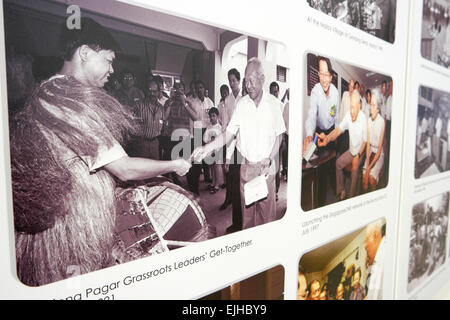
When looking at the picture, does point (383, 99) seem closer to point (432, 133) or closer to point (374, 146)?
point (374, 146)

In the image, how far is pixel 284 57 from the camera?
820 mm

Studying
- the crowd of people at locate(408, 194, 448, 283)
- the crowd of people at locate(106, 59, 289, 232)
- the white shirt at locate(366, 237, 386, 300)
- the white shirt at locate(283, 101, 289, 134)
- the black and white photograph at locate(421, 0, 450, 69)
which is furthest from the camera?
the crowd of people at locate(408, 194, 448, 283)

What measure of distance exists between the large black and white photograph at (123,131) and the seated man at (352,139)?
390 millimetres

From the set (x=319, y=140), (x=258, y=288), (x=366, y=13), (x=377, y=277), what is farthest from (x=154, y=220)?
(x=377, y=277)

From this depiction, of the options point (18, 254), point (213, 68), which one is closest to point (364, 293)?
point (213, 68)

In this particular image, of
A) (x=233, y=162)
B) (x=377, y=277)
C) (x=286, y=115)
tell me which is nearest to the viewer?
(x=233, y=162)

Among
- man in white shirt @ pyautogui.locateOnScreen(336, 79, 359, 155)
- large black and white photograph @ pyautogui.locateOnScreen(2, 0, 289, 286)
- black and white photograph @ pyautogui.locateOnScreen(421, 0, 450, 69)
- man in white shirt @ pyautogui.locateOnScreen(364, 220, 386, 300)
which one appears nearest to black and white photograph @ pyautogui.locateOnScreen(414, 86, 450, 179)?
black and white photograph @ pyautogui.locateOnScreen(421, 0, 450, 69)

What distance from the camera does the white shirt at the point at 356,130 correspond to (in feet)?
3.51

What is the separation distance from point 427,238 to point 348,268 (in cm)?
74

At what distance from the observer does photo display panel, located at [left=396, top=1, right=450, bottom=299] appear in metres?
1.39

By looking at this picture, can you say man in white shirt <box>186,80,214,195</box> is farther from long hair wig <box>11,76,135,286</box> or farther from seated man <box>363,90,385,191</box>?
seated man <box>363,90,385,191</box>

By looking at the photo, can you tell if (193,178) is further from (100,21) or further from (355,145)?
(355,145)

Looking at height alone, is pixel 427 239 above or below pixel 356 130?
below

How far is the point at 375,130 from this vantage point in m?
1.20
